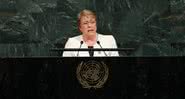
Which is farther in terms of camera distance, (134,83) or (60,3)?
(60,3)

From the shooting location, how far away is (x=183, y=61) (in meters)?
2.87

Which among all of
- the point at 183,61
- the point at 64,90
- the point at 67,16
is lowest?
the point at 64,90

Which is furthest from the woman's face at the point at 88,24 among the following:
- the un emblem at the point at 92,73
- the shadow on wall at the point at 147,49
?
the shadow on wall at the point at 147,49

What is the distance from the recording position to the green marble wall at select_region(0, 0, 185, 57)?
571 centimetres

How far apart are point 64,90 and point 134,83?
18.0 inches

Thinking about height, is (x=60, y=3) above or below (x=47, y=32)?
A: above

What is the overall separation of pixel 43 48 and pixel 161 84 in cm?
300

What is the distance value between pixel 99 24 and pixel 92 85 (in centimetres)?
304

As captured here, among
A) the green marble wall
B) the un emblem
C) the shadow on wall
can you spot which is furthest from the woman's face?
the shadow on wall

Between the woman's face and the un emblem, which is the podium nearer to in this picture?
the un emblem

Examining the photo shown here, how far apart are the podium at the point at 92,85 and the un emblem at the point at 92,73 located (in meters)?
0.02

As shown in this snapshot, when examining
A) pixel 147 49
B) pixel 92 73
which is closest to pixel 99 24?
pixel 147 49

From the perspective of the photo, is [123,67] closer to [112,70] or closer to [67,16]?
[112,70]

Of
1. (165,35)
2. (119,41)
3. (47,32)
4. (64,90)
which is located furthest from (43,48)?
(64,90)
